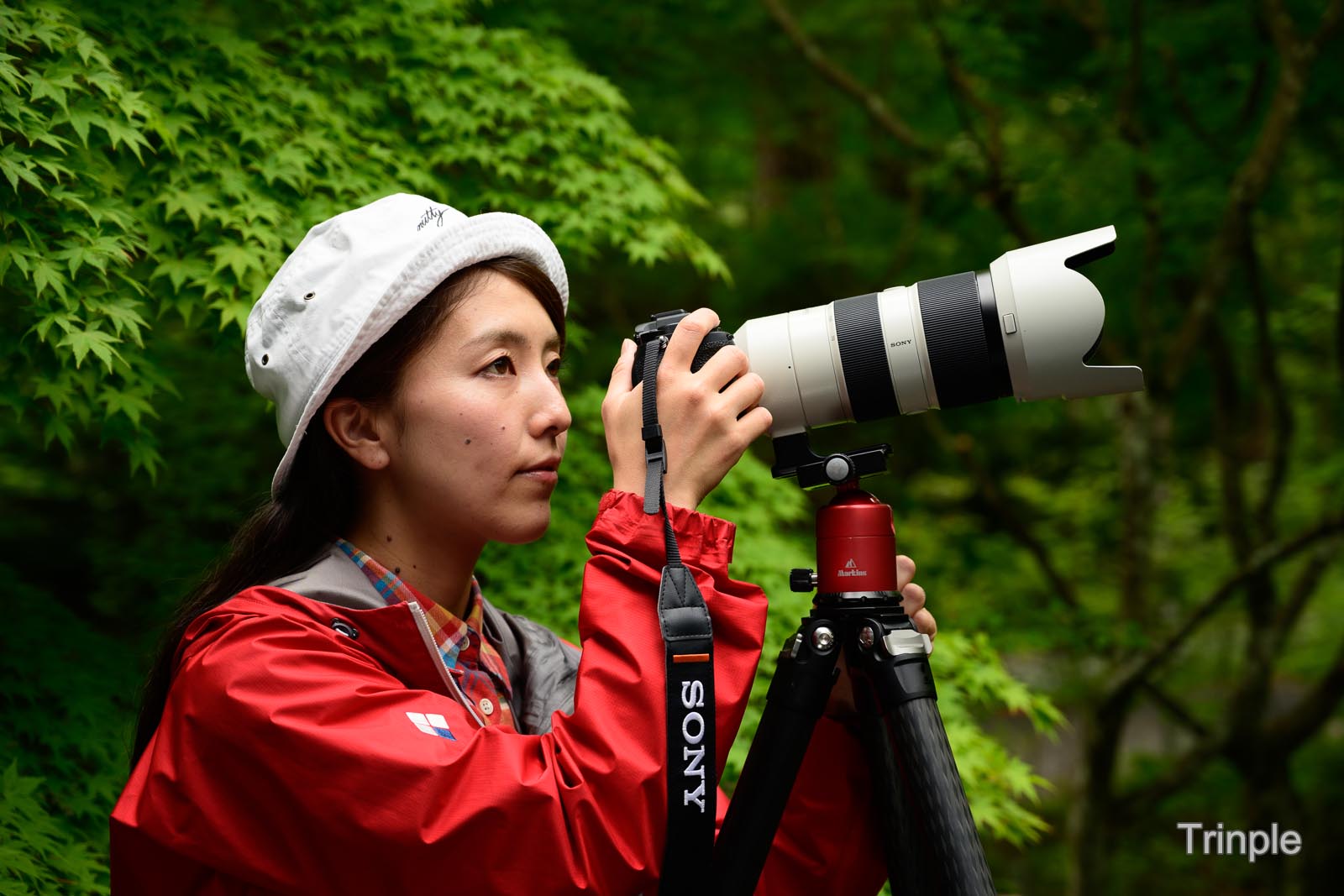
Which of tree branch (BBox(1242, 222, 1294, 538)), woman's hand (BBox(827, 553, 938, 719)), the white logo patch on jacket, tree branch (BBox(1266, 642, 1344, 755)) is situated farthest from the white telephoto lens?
tree branch (BBox(1266, 642, 1344, 755))

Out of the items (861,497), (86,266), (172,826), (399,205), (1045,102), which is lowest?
(172,826)

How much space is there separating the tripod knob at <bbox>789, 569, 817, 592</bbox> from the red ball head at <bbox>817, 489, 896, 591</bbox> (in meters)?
0.05

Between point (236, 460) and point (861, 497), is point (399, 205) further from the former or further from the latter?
point (236, 460)

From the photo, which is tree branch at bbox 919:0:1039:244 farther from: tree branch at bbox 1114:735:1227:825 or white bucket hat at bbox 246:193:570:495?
white bucket hat at bbox 246:193:570:495

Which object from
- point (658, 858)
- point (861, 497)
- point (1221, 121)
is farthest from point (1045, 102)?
point (658, 858)

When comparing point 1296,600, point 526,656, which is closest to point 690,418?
point 526,656

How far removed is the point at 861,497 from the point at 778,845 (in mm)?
521

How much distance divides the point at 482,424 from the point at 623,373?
197 millimetres

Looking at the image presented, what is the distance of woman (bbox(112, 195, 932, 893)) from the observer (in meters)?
1.17

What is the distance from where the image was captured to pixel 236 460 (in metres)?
3.78

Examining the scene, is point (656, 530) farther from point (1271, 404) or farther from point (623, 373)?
point (1271, 404)

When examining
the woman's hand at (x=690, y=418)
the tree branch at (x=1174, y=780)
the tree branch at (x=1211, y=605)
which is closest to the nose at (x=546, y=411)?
the woman's hand at (x=690, y=418)

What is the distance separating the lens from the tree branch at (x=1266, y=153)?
4.43m

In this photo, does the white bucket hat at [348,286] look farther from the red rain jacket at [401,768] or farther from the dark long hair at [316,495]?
the red rain jacket at [401,768]
